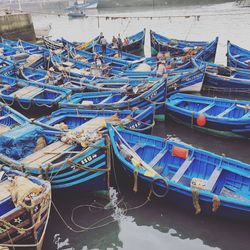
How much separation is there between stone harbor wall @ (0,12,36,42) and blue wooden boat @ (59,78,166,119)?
30107 mm

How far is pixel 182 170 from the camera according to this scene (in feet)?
33.8

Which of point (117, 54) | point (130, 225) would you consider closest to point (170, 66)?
point (117, 54)

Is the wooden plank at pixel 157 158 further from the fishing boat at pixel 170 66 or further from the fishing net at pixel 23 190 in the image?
the fishing boat at pixel 170 66

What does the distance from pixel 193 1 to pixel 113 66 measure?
72.4m

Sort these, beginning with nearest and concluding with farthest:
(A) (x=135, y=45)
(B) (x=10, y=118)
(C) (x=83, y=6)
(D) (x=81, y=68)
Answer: (B) (x=10, y=118), (D) (x=81, y=68), (A) (x=135, y=45), (C) (x=83, y=6)

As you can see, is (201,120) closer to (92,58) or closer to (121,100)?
(121,100)

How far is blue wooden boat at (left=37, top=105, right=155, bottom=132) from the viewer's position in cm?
1276

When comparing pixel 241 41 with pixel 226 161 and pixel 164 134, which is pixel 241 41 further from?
pixel 226 161

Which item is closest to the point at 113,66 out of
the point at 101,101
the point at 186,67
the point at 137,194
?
the point at 186,67

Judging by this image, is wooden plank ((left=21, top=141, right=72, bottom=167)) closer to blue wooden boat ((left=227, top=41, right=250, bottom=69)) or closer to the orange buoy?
the orange buoy

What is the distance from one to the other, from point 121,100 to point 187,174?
586cm

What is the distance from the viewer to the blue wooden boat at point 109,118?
1276cm

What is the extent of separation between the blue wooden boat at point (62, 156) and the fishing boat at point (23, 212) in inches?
49.6

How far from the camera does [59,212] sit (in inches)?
408
